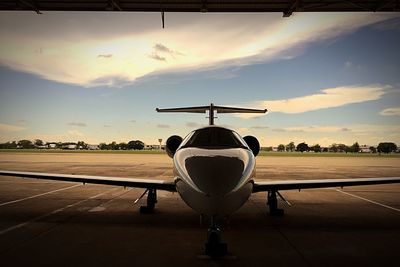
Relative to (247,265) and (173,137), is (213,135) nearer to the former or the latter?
(247,265)

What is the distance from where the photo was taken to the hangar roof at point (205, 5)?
11.9 metres

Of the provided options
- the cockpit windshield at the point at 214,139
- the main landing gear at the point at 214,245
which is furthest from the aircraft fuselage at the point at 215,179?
the main landing gear at the point at 214,245

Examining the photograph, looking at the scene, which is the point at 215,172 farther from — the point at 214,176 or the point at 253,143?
the point at 253,143

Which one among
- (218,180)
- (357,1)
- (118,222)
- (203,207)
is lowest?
(118,222)

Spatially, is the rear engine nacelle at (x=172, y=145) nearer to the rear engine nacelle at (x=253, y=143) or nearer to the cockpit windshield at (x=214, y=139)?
the rear engine nacelle at (x=253, y=143)

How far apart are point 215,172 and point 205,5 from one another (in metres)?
9.11

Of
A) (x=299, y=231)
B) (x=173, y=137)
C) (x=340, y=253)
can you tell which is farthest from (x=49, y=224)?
(x=340, y=253)

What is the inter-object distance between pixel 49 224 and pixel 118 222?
159cm

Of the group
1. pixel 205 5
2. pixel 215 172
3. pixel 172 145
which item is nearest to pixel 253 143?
pixel 172 145

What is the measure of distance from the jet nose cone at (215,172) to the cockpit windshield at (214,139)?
91 cm

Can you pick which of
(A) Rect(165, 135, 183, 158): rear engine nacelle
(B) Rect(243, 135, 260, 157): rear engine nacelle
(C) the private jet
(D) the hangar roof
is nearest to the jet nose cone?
(C) the private jet

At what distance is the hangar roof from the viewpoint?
1191cm

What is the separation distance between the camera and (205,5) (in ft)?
39.6

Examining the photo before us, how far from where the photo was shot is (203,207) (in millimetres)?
4750
